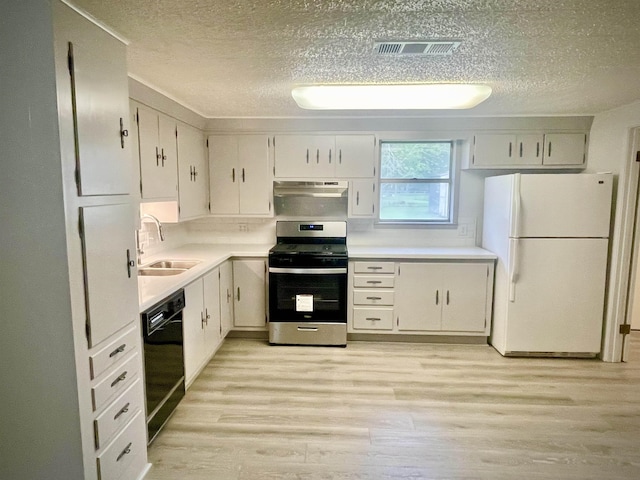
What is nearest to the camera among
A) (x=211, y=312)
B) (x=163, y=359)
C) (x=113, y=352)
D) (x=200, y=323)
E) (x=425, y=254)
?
(x=113, y=352)

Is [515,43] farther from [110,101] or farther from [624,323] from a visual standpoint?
[624,323]

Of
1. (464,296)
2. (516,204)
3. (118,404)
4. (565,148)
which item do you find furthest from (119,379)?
(565,148)

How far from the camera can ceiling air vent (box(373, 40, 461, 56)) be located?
5.84 ft

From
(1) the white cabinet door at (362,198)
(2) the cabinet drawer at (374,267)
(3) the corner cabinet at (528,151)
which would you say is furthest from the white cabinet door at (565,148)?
(2) the cabinet drawer at (374,267)

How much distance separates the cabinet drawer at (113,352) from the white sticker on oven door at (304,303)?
184 cm

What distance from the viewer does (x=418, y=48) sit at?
1838 mm

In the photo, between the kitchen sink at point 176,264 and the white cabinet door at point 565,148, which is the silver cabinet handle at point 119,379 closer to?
the kitchen sink at point 176,264

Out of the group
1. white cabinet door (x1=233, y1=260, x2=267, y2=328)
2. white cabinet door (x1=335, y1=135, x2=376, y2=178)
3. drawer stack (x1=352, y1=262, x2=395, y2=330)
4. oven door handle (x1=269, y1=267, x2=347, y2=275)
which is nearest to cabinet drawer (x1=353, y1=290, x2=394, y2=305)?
drawer stack (x1=352, y1=262, x2=395, y2=330)

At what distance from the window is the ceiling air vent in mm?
2135

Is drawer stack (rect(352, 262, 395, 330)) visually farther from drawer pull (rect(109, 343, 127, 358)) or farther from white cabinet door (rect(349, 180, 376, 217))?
drawer pull (rect(109, 343, 127, 358))

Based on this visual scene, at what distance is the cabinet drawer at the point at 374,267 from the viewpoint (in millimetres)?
3631

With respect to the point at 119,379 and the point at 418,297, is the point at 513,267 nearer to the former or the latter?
the point at 418,297

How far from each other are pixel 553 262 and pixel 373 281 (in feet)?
5.15

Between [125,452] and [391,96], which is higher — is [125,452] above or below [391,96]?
below
